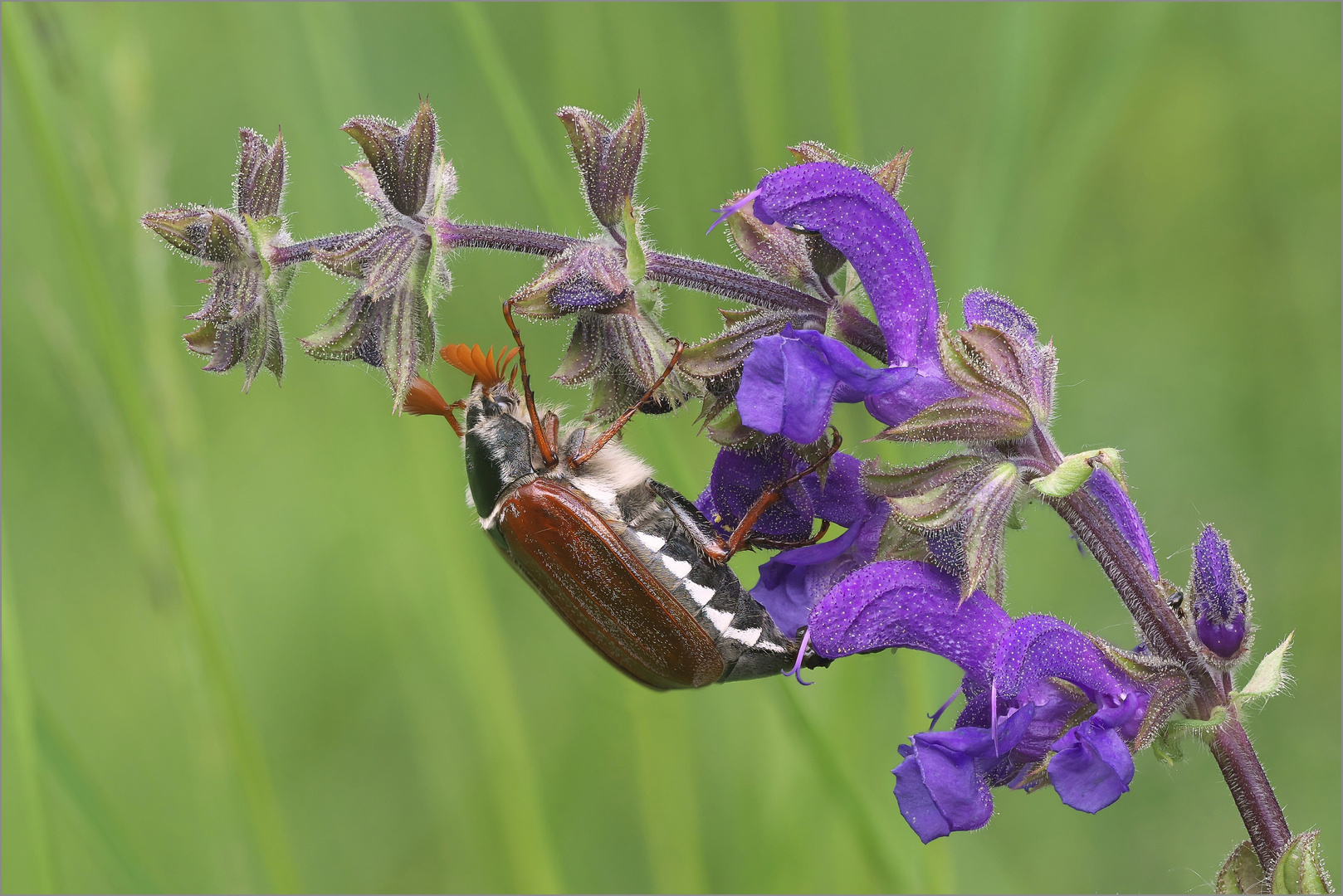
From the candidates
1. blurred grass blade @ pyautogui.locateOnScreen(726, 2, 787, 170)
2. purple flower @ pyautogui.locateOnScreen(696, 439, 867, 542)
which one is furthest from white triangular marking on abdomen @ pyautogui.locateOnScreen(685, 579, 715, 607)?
blurred grass blade @ pyautogui.locateOnScreen(726, 2, 787, 170)

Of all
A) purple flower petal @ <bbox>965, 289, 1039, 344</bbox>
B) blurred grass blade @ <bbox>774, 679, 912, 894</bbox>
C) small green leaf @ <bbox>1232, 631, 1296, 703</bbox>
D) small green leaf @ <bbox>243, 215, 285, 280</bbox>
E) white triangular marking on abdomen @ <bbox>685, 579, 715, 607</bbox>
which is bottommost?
blurred grass blade @ <bbox>774, 679, 912, 894</bbox>

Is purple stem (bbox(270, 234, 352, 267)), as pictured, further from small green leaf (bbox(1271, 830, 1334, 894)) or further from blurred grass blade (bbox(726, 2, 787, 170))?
small green leaf (bbox(1271, 830, 1334, 894))

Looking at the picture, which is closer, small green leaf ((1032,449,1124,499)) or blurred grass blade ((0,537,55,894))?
small green leaf ((1032,449,1124,499))

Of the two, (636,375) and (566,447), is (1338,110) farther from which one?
(636,375)

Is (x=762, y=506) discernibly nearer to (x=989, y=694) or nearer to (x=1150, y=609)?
(x=989, y=694)

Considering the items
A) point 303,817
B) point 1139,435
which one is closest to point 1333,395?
point 1139,435

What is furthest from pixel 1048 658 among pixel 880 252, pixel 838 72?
pixel 838 72

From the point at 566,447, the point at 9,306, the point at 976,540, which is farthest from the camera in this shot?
the point at 9,306
